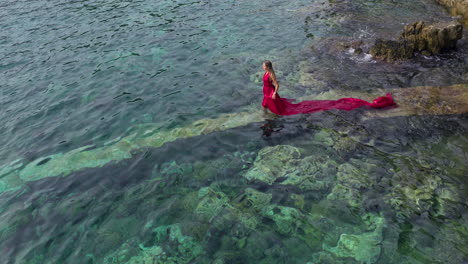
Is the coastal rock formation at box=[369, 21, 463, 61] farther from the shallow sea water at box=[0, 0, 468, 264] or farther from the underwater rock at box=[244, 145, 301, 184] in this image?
the underwater rock at box=[244, 145, 301, 184]

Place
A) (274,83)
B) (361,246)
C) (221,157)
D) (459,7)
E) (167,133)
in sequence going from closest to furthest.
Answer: (361,246)
(221,157)
(274,83)
(167,133)
(459,7)

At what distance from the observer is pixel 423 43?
16.1 m

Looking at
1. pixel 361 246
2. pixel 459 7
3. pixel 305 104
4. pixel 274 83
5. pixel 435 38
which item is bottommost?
pixel 361 246

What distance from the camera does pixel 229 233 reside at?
27.0 ft

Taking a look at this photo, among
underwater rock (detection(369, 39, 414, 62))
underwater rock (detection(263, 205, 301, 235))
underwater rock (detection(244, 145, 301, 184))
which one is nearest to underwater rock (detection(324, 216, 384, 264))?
underwater rock (detection(263, 205, 301, 235))

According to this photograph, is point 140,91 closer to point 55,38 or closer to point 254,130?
point 254,130

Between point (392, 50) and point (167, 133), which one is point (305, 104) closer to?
point (167, 133)

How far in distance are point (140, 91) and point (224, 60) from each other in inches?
194

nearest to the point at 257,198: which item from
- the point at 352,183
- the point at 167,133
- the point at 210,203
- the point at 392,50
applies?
the point at 210,203

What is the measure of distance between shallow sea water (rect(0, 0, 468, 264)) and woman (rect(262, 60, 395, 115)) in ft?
1.06

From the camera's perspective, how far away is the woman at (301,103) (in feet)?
40.3

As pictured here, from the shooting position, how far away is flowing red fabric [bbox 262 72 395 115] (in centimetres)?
1241

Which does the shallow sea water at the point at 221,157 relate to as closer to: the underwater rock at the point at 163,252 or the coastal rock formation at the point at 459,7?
the underwater rock at the point at 163,252

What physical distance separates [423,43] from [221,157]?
40.1 ft
